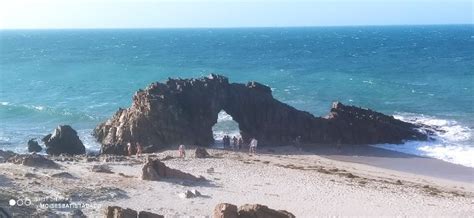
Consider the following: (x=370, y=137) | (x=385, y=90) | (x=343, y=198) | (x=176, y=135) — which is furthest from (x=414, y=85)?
(x=343, y=198)

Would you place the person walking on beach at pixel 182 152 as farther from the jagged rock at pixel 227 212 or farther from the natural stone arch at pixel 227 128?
the jagged rock at pixel 227 212

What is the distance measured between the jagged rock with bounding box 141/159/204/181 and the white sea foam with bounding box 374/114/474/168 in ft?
49.9

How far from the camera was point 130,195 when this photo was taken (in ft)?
68.1

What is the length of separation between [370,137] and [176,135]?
1170 cm

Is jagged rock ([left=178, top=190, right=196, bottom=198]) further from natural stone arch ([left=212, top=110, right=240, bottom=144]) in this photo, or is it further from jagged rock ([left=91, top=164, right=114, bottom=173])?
natural stone arch ([left=212, top=110, right=240, bottom=144])

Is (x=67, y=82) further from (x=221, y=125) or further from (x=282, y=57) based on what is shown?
(x=282, y=57)

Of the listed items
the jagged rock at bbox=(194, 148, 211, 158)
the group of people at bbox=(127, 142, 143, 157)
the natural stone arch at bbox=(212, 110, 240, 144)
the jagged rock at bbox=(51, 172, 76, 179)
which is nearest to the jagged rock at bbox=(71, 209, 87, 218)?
the jagged rock at bbox=(51, 172, 76, 179)

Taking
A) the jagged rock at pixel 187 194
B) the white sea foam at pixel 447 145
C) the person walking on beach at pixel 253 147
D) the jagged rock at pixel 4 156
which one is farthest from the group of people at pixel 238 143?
the jagged rock at pixel 187 194

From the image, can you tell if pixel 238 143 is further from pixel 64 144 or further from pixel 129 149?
pixel 64 144

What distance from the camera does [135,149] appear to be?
108ft

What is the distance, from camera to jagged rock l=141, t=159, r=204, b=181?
23.4m

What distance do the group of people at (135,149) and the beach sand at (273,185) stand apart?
1.26 m

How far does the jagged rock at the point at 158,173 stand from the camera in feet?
76.6

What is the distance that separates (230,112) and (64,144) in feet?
32.4
